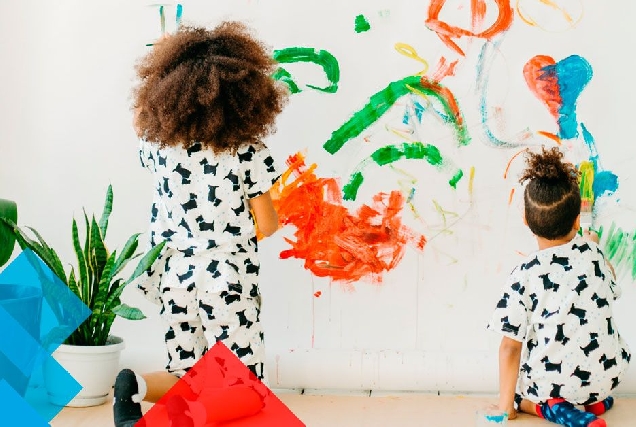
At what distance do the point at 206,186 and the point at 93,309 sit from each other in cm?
63

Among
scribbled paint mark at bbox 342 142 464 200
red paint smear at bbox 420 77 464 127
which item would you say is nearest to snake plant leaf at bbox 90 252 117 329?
scribbled paint mark at bbox 342 142 464 200

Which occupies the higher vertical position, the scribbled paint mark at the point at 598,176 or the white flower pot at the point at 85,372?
the scribbled paint mark at the point at 598,176

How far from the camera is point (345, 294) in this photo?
3090 mm

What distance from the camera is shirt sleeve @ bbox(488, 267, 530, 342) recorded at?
8.85ft

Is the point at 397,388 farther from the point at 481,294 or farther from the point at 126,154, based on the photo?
the point at 126,154

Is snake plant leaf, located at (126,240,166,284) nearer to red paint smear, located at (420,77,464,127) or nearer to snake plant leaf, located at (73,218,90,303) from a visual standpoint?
snake plant leaf, located at (73,218,90,303)

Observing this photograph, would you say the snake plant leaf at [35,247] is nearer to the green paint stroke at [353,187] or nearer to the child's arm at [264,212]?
the child's arm at [264,212]

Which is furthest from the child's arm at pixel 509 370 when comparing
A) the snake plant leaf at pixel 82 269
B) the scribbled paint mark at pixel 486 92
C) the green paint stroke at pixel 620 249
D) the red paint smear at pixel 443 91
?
the snake plant leaf at pixel 82 269

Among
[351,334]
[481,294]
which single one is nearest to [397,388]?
[351,334]

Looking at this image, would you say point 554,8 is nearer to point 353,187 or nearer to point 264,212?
point 353,187

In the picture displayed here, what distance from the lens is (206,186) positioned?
2.54 metres

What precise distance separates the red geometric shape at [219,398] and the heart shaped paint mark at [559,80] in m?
1.32

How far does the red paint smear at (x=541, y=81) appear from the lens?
2.98 m

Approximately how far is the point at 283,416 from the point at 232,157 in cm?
79
